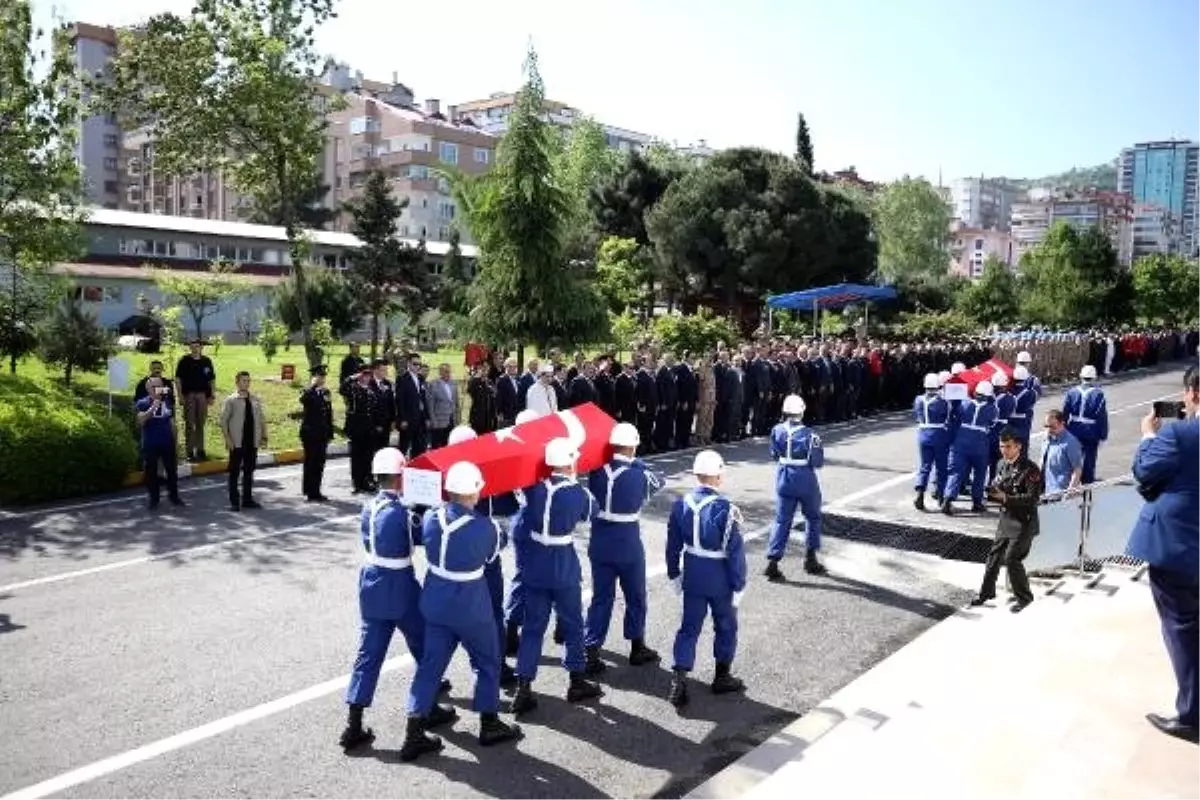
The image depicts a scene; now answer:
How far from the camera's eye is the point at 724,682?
24.9 feet

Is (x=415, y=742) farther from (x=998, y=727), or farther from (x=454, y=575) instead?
(x=998, y=727)

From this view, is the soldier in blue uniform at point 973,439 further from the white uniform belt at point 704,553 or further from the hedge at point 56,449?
the hedge at point 56,449

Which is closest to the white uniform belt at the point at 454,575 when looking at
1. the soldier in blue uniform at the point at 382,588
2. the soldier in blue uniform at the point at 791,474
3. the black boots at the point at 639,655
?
the soldier in blue uniform at the point at 382,588

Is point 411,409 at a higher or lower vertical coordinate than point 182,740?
higher

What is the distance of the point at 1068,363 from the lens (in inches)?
1449

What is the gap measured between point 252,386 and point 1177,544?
20749 millimetres

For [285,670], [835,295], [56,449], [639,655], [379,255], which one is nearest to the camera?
[285,670]

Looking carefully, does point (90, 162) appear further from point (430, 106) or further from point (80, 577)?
point (80, 577)

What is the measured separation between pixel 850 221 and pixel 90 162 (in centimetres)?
7316

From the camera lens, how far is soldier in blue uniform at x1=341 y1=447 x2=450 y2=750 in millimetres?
6547

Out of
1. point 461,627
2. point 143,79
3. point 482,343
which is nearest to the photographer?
point 461,627

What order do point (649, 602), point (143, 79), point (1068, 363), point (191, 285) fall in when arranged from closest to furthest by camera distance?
point (649, 602)
point (143, 79)
point (191, 285)
point (1068, 363)

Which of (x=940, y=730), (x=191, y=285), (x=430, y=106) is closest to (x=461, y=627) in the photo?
(x=940, y=730)

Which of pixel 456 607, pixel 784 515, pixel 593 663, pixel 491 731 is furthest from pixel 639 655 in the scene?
pixel 784 515
